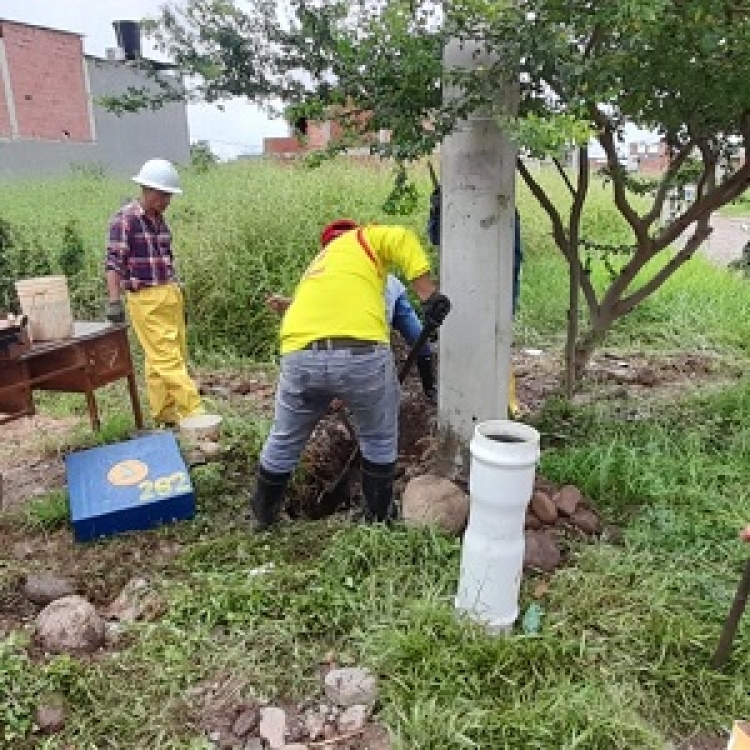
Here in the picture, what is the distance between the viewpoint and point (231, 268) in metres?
7.01

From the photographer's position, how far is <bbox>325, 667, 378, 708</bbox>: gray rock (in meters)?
2.45

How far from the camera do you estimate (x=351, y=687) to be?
2469 millimetres

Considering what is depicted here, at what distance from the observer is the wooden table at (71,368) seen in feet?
12.1

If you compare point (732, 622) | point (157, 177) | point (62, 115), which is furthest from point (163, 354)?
point (62, 115)

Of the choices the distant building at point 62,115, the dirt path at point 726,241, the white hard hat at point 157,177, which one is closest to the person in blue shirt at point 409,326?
the white hard hat at point 157,177

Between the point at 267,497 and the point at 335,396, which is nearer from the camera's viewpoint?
the point at 335,396

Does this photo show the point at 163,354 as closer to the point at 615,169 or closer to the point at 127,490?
the point at 127,490

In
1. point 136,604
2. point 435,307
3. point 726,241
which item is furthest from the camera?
point 726,241

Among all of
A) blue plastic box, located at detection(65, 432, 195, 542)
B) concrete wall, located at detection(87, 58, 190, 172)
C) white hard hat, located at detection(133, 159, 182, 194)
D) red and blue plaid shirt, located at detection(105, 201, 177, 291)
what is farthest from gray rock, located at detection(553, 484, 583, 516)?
concrete wall, located at detection(87, 58, 190, 172)

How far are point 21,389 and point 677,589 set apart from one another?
9.91 feet

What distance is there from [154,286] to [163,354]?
42 centimetres

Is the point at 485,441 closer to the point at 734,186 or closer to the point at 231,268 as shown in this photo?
the point at 734,186

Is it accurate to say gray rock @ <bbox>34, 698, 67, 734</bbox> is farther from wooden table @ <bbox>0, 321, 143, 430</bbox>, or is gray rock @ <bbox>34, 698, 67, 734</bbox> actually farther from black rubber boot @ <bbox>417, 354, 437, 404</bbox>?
black rubber boot @ <bbox>417, 354, 437, 404</bbox>

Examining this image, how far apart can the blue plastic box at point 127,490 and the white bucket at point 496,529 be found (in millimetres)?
1450
